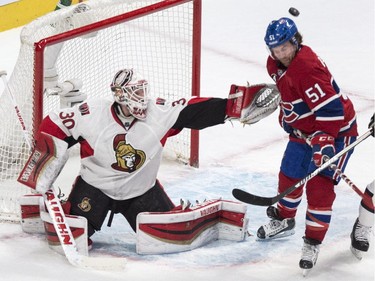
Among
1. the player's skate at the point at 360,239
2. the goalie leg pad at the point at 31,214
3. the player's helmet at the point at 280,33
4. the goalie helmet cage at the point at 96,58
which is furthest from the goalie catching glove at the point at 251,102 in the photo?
the goalie leg pad at the point at 31,214

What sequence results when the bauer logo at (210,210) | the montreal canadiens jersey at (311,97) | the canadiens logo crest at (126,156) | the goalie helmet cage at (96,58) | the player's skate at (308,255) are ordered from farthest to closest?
the goalie helmet cage at (96,58) < the bauer logo at (210,210) < the canadiens logo crest at (126,156) < the player's skate at (308,255) < the montreal canadiens jersey at (311,97)

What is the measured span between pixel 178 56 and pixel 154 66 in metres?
0.13

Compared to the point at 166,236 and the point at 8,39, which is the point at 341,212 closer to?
the point at 166,236

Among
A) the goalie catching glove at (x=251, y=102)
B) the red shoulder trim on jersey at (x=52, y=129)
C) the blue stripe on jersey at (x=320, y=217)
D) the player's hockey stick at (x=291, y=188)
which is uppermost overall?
the goalie catching glove at (x=251, y=102)

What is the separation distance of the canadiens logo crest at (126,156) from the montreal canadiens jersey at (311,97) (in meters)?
0.57

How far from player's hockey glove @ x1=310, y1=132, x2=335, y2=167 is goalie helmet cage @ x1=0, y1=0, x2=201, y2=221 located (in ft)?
3.56

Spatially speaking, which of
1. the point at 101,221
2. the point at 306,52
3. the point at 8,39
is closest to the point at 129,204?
the point at 101,221

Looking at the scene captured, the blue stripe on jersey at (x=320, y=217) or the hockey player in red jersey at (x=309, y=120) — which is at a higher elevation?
the hockey player in red jersey at (x=309, y=120)

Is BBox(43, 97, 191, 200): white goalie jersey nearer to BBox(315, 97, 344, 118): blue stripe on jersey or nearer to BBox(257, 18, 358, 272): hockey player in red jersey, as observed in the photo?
BBox(257, 18, 358, 272): hockey player in red jersey

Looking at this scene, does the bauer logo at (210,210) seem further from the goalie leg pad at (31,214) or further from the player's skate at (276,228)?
the goalie leg pad at (31,214)

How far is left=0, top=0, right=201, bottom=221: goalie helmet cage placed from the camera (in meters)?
4.92

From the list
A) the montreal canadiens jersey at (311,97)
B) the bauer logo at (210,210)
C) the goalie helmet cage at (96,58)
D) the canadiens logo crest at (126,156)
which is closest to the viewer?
the montreal canadiens jersey at (311,97)

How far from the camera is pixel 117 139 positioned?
4.61m

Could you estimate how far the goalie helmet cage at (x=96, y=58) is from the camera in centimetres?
492
